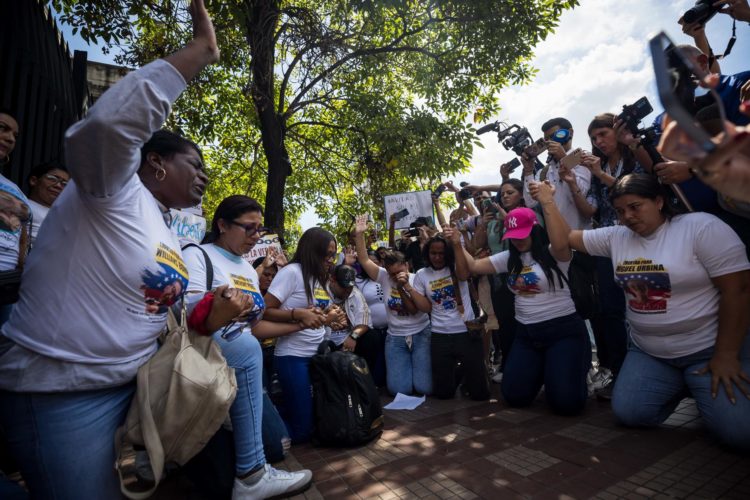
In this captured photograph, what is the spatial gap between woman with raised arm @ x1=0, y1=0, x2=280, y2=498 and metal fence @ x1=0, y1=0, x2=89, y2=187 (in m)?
3.97

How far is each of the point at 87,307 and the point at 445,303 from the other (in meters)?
3.87

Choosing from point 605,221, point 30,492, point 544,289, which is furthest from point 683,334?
point 30,492

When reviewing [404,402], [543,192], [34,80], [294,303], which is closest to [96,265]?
[294,303]

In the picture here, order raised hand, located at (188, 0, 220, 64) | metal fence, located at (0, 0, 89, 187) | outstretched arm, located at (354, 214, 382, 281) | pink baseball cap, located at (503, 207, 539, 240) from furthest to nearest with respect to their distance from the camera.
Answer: outstretched arm, located at (354, 214, 382, 281), metal fence, located at (0, 0, 89, 187), pink baseball cap, located at (503, 207, 539, 240), raised hand, located at (188, 0, 220, 64)

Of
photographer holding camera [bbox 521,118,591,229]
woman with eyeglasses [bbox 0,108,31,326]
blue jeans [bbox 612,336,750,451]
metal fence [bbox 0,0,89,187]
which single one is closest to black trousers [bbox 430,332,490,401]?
blue jeans [bbox 612,336,750,451]

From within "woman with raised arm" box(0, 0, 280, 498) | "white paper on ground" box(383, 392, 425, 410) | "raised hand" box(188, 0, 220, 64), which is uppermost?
"raised hand" box(188, 0, 220, 64)

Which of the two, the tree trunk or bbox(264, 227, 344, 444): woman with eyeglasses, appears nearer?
bbox(264, 227, 344, 444): woman with eyeglasses

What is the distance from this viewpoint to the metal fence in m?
4.00

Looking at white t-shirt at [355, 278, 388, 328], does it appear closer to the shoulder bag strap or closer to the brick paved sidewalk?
the shoulder bag strap

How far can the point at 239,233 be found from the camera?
2.83 meters

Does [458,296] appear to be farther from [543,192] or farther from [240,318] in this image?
[240,318]

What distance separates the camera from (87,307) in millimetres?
1372

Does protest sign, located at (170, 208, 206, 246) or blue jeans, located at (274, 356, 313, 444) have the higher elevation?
protest sign, located at (170, 208, 206, 246)

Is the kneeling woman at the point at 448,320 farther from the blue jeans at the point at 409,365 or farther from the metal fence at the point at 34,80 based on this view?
the metal fence at the point at 34,80
